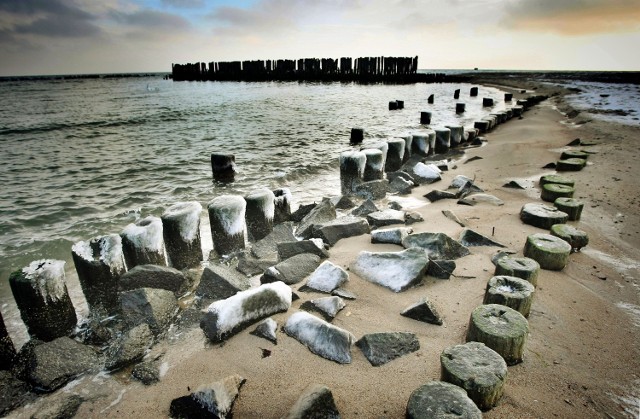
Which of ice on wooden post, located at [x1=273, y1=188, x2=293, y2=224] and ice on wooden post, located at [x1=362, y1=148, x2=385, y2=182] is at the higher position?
ice on wooden post, located at [x1=362, y1=148, x2=385, y2=182]

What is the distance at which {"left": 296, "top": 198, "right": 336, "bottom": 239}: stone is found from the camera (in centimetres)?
426

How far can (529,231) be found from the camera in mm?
3631

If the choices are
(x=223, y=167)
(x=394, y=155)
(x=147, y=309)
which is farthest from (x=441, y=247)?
(x=223, y=167)

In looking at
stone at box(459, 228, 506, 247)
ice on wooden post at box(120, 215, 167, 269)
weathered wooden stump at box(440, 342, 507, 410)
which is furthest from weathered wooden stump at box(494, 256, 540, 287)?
ice on wooden post at box(120, 215, 167, 269)

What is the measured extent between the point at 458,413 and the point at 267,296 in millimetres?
1522

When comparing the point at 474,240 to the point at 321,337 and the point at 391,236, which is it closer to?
the point at 391,236

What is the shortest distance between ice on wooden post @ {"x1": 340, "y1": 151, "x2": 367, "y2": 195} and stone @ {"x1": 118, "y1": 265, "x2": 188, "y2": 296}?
3.45m

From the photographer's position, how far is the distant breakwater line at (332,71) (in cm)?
4247

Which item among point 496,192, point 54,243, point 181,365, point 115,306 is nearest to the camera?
point 181,365

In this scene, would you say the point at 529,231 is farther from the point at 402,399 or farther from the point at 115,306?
the point at 115,306

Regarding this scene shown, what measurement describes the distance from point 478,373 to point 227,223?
2834 millimetres

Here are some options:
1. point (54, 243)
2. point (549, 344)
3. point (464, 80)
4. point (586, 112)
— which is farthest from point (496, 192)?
point (464, 80)

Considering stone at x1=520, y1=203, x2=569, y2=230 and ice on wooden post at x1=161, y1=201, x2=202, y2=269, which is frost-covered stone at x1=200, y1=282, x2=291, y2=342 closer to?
ice on wooden post at x1=161, y1=201, x2=202, y2=269

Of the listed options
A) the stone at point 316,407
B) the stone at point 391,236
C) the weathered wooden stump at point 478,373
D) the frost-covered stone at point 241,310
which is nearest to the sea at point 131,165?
the frost-covered stone at point 241,310
